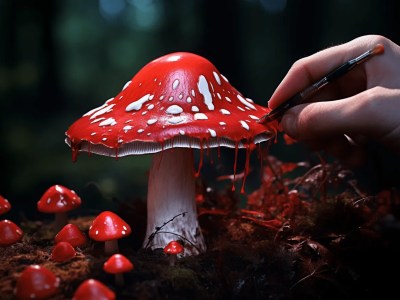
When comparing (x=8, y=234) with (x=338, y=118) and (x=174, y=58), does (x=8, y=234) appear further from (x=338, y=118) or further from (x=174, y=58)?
Result: (x=338, y=118)

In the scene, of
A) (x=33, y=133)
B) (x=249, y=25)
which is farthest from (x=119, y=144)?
(x=249, y=25)

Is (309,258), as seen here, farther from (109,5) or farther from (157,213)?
(109,5)

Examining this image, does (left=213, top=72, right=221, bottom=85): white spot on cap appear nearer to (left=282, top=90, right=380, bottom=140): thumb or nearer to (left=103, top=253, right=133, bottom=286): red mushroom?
(left=282, top=90, right=380, bottom=140): thumb

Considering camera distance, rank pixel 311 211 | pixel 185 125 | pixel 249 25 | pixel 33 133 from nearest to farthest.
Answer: pixel 185 125
pixel 311 211
pixel 33 133
pixel 249 25

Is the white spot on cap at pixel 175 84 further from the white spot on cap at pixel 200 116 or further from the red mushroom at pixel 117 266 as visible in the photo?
the red mushroom at pixel 117 266

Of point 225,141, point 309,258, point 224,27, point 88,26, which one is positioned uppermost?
point 88,26

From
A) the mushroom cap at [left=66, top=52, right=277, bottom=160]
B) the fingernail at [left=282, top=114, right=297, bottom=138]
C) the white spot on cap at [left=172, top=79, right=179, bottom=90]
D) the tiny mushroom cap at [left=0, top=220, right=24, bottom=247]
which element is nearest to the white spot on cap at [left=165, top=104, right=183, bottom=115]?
the mushroom cap at [left=66, top=52, right=277, bottom=160]
